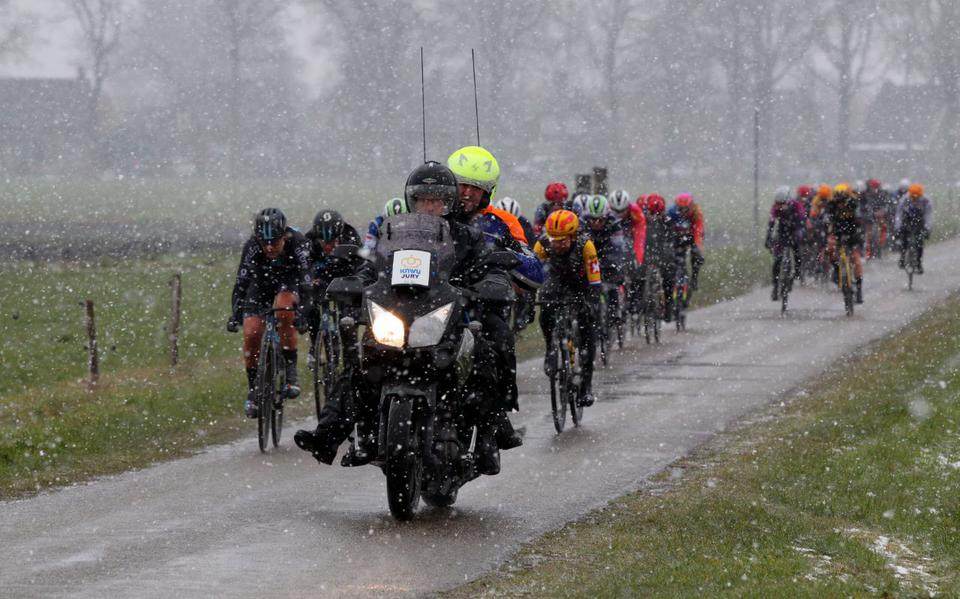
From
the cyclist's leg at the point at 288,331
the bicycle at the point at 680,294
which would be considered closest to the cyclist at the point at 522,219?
the cyclist's leg at the point at 288,331

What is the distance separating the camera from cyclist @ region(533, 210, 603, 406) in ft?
46.6

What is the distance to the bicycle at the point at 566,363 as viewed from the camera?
1388 centimetres

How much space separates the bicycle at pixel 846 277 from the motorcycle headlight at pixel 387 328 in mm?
17763

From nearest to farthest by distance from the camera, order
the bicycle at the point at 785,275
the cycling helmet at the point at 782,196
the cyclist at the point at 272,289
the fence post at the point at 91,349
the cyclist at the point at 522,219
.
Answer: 1. the cyclist at the point at 272,289
2. the cyclist at the point at 522,219
3. the fence post at the point at 91,349
4. the bicycle at the point at 785,275
5. the cycling helmet at the point at 782,196

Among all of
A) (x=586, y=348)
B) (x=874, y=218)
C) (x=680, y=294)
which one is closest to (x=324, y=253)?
(x=586, y=348)

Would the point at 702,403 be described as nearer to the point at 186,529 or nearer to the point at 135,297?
the point at 186,529

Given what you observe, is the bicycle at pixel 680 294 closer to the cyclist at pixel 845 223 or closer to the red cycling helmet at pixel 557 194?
the cyclist at pixel 845 223

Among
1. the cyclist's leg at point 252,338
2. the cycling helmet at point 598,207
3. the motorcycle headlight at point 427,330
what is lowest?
the cyclist's leg at point 252,338

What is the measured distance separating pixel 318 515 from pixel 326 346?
15.8 ft

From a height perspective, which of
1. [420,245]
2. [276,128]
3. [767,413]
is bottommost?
[767,413]

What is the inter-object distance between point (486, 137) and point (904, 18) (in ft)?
79.1

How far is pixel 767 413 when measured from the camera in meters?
15.0

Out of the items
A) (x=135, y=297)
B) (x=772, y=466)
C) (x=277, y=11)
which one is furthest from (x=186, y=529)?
(x=277, y=11)

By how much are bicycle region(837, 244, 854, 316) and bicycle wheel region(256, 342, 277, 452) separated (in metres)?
14.4
